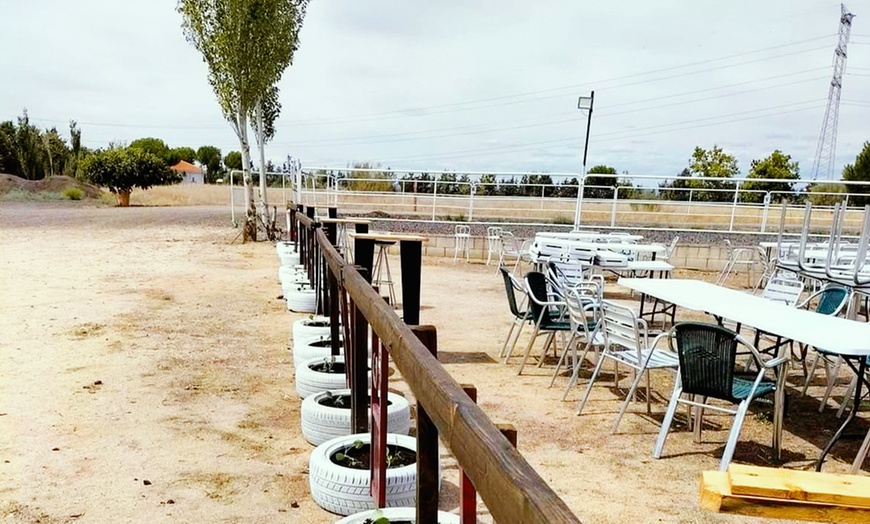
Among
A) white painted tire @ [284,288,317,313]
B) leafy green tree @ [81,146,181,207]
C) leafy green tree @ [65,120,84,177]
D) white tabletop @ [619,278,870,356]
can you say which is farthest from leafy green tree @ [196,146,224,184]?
white tabletop @ [619,278,870,356]

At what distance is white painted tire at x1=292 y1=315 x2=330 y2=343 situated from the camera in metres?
4.33

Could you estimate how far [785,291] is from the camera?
470 centimetres

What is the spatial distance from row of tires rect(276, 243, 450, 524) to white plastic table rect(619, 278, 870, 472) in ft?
6.05

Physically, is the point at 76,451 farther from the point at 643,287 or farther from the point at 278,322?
the point at 643,287

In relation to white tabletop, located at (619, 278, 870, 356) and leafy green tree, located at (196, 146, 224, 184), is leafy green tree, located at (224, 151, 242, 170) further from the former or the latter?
white tabletop, located at (619, 278, 870, 356)

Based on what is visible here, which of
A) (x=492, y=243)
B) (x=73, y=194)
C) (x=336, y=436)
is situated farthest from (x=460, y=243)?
(x=73, y=194)

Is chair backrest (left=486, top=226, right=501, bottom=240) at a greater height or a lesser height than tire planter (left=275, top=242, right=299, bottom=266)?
greater

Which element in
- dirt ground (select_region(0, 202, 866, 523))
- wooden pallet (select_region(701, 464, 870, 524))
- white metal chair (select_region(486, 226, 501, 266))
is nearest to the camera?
wooden pallet (select_region(701, 464, 870, 524))

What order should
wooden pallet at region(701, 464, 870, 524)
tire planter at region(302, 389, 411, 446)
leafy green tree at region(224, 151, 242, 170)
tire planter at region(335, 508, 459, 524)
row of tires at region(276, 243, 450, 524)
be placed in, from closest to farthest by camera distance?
wooden pallet at region(701, 464, 870, 524)
tire planter at region(335, 508, 459, 524)
row of tires at region(276, 243, 450, 524)
tire planter at region(302, 389, 411, 446)
leafy green tree at region(224, 151, 242, 170)

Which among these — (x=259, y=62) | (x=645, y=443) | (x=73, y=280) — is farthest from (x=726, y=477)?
(x=259, y=62)

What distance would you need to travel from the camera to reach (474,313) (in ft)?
21.9

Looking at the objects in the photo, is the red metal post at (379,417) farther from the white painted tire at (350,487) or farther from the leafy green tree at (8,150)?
the leafy green tree at (8,150)

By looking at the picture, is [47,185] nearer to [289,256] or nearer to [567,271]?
[289,256]

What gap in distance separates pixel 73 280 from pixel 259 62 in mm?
5867
